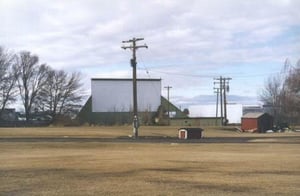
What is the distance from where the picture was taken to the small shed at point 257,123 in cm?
9175

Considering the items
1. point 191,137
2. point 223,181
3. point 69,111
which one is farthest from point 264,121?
point 223,181

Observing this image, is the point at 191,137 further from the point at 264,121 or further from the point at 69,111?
the point at 69,111

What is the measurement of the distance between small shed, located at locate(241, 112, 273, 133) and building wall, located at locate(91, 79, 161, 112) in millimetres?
39526

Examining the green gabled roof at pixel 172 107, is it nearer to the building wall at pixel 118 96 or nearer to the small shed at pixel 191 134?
the building wall at pixel 118 96

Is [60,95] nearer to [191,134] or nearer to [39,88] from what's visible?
[39,88]

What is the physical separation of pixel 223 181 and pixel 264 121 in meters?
78.2

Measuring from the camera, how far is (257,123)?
91688 mm

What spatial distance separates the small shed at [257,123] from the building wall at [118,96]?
130 ft

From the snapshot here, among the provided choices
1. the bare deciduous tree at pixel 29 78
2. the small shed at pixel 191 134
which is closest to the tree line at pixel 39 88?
the bare deciduous tree at pixel 29 78

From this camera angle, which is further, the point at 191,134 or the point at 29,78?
the point at 29,78

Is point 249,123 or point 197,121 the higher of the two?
point 197,121

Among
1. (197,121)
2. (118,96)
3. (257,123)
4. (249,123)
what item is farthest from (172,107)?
(257,123)

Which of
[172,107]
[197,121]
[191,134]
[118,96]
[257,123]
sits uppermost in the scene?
[118,96]

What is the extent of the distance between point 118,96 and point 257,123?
47.7 meters
